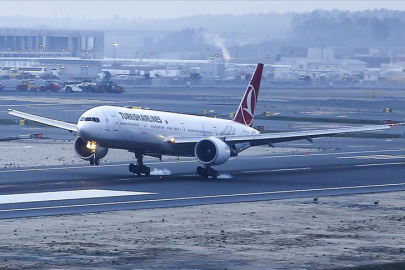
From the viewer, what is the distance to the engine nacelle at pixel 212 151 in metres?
47.5

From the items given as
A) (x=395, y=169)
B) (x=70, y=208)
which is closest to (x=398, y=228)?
(x=70, y=208)

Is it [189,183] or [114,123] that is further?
[114,123]

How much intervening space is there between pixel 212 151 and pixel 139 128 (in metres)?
3.91

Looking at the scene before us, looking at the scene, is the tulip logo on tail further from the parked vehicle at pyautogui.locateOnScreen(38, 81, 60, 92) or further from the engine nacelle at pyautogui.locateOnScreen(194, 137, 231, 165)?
the parked vehicle at pyautogui.locateOnScreen(38, 81, 60, 92)

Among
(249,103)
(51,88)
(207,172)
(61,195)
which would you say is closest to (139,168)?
(207,172)

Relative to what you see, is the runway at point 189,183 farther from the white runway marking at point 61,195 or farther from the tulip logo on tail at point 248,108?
the tulip logo on tail at point 248,108

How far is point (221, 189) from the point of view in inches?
1738

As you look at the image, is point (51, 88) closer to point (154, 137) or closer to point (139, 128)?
point (154, 137)

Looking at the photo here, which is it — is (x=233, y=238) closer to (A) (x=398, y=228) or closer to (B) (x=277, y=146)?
(A) (x=398, y=228)

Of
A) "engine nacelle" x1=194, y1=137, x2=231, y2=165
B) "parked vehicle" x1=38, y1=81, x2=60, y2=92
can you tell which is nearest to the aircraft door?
"engine nacelle" x1=194, y1=137, x2=231, y2=165

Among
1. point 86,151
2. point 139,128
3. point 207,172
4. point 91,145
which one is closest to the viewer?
point 91,145

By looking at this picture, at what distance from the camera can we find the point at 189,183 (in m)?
46.5

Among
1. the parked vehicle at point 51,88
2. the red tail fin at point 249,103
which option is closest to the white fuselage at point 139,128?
the red tail fin at point 249,103

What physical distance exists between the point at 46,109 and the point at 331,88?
288 feet
